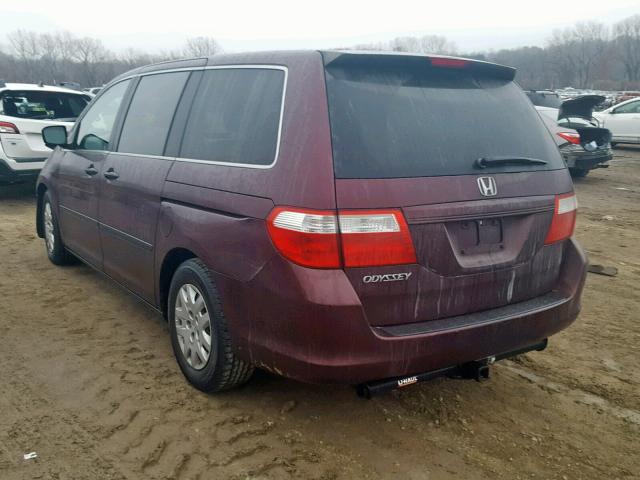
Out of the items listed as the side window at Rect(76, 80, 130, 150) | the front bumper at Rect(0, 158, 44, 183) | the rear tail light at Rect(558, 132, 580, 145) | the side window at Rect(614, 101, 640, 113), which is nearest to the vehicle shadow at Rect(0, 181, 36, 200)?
the front bumper at Rect(0, 158, 44, 183)

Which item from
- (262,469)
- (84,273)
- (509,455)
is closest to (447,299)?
(509,455)

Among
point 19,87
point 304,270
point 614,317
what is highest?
point 19,87

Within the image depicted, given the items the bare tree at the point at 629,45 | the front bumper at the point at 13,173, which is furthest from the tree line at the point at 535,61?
the front bumper at the point at 13,173

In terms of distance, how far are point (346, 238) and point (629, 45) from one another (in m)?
113

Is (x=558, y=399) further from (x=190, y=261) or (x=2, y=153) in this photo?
(x=2, y=153)

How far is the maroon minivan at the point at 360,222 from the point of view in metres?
2.45

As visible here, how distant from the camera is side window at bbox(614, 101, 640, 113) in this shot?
17.3 m

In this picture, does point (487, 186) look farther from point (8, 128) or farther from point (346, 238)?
point (8, 128)

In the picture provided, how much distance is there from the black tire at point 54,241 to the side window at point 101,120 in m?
0.87

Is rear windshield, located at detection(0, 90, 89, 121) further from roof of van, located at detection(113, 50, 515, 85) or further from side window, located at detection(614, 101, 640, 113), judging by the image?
side window, located at detection(614, 101, 640, 113)

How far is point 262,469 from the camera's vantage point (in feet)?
8.54

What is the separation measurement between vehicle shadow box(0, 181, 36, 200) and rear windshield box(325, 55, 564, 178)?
845cm

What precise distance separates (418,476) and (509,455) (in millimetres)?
484

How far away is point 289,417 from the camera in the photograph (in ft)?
9.92
